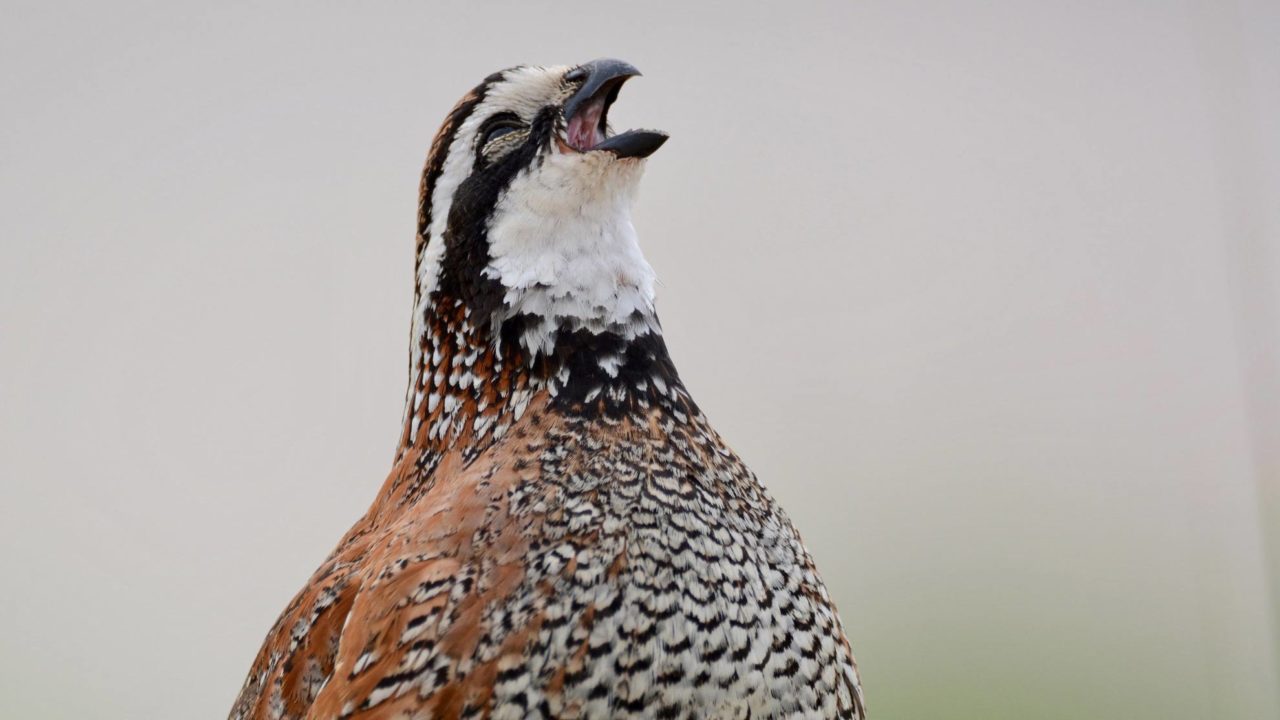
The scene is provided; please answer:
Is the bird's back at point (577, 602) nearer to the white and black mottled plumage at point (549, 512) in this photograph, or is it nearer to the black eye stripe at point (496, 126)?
the white and black mottled plumage at point (549, 512)

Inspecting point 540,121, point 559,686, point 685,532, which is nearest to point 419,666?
point 559,686

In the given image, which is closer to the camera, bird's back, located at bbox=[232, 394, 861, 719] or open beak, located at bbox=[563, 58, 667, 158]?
bird's back, located at bbox=[232, 394, 861, 719]

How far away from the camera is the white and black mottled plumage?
114cm

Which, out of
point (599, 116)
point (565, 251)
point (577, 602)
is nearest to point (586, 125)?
point (599, 116)

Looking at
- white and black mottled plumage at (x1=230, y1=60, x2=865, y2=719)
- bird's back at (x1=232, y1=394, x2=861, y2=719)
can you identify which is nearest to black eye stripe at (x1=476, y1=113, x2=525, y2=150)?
white and black mottled plumage at (x1=230, y1=60, x2=865, y2=719)

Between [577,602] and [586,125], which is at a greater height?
[586,125]

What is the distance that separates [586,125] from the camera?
149cm

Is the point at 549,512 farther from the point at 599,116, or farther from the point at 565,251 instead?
the point at 599,116

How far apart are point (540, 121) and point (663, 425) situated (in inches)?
16.5

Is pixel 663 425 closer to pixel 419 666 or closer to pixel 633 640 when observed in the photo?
pixel 633 640

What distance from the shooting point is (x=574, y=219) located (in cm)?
→ 139

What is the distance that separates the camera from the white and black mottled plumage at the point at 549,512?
1139mm

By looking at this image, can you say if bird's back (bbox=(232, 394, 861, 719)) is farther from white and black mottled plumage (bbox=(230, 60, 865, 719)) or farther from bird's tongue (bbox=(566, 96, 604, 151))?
bird's tongue (bbox=(566, 96, 604, 151))

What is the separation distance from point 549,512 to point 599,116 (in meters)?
0.56
